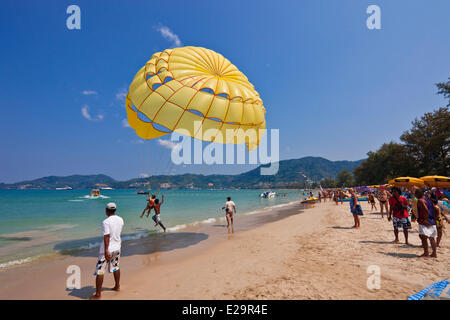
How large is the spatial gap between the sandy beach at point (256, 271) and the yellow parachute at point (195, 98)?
449cm

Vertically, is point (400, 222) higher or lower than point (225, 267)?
higher

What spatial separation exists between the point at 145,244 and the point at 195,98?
20.7 feet

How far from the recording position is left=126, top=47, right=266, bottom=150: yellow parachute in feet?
25.7

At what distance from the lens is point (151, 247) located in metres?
8.52

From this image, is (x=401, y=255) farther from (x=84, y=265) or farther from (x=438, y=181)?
(x=438, y=181)

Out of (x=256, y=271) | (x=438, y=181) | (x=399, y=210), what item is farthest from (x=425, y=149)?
(x=256, y=271)

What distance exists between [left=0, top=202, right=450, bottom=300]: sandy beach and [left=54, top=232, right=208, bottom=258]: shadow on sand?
13 cm

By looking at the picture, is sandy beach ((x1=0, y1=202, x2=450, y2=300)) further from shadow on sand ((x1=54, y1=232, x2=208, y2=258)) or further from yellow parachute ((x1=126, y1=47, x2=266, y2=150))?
yellow parachute ((x1=126, y1=47, x2=266, y2=150))

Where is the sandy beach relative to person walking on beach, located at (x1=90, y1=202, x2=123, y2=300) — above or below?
below

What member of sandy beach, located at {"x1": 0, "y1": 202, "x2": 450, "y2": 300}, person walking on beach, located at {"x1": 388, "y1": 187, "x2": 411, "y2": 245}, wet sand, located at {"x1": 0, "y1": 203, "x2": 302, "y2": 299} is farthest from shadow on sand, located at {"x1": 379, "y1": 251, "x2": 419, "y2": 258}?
wet sand, located at {"x1": 0, "y1": 203, "x2": 302, "y2": 299}
